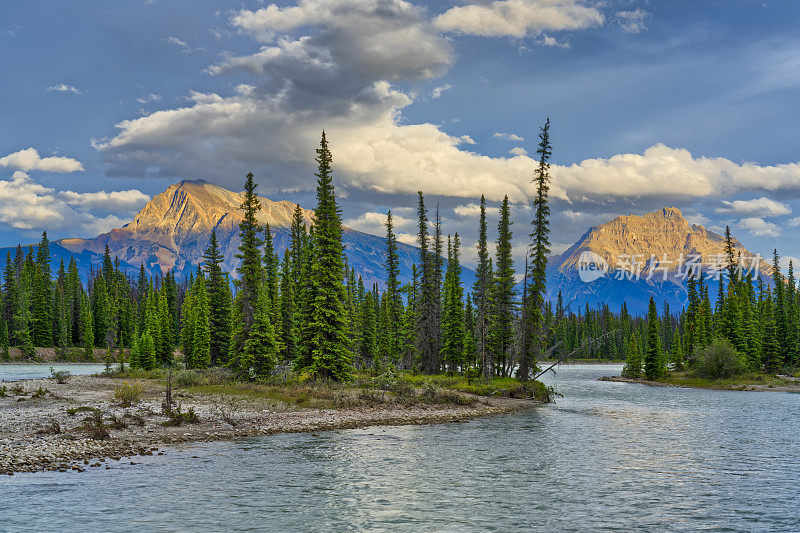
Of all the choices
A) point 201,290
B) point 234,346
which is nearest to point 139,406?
point 234,346

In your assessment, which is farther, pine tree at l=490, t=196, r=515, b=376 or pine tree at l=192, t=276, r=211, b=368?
pine tree at l=192, t=276, r=211, b=368

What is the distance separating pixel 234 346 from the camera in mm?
55000

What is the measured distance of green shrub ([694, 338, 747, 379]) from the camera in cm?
8262

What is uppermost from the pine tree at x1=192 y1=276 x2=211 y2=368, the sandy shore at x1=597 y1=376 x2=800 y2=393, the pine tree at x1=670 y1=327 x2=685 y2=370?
the pine tree at x1=192 y1=276 x2=211 y2=368

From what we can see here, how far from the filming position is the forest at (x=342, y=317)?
49812 mm

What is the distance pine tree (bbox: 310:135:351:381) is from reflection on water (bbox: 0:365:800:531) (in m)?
14.8

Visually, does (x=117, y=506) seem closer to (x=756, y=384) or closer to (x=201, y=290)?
(x=201, y=290)

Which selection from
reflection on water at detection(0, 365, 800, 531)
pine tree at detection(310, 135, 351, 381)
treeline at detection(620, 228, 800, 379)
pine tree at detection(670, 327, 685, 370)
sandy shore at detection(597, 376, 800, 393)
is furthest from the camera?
pine tree at detection(670, 327, 685, 370)

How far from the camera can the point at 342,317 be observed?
48.4 metres

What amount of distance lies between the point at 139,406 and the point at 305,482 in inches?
808

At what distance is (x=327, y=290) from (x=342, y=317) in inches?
107

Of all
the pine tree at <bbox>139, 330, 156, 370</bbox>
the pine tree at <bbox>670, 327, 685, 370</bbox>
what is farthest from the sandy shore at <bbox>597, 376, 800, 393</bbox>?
the pine tree at <bbox>139, 330, 156, 370</bbox>

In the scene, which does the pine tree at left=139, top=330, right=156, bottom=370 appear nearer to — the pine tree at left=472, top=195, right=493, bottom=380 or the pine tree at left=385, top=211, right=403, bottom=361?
the pine tree at left=385, top=211, right=403, bottom=361

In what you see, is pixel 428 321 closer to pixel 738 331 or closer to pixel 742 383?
pixel 742 383
